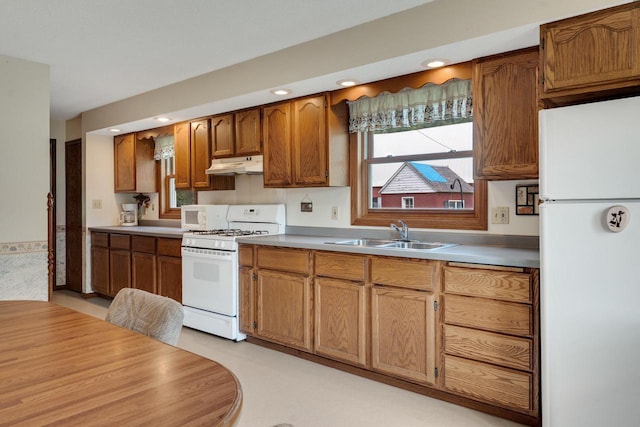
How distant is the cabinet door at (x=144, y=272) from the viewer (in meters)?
4.45

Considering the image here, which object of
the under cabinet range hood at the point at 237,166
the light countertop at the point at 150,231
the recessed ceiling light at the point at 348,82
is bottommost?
the light countertop at the point at 150,231

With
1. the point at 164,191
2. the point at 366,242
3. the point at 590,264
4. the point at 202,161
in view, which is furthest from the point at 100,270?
the point at 590,264

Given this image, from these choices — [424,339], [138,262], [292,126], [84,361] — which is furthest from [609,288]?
[138,262]

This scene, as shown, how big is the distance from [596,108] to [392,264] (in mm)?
1354

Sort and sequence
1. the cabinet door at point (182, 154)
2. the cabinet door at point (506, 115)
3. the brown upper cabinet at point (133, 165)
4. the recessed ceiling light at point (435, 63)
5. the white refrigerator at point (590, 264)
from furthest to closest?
the brown upper cabinet at point (133, 165) < the cabinet door at point (182, 154) < the recessed ceiling light at point (435, 63) < the cabinet door at point (506, 115) < the white refrigerator at point (590, 264)

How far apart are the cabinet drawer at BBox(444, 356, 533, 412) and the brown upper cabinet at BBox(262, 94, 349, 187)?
1644mm

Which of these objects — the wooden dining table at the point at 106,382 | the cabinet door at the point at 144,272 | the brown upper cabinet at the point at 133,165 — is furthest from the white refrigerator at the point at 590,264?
the brown upper cabinet at the point at 133,165

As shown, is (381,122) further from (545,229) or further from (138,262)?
(138,262)

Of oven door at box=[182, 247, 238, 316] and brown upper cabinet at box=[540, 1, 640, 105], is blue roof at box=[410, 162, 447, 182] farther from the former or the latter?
oven door at box=[182, 247, 238, 316]

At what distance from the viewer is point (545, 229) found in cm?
201

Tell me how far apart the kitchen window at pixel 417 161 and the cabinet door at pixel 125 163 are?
3127 millimetres

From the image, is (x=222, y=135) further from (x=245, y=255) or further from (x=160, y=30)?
(x=160, y=30)

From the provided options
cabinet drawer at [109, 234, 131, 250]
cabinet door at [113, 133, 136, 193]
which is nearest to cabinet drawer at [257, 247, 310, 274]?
cabinet drawer at [109, 234, 131, 250]

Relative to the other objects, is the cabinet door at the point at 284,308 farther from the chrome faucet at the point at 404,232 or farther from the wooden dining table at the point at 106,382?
the wooden dining table at the point at 106,382
